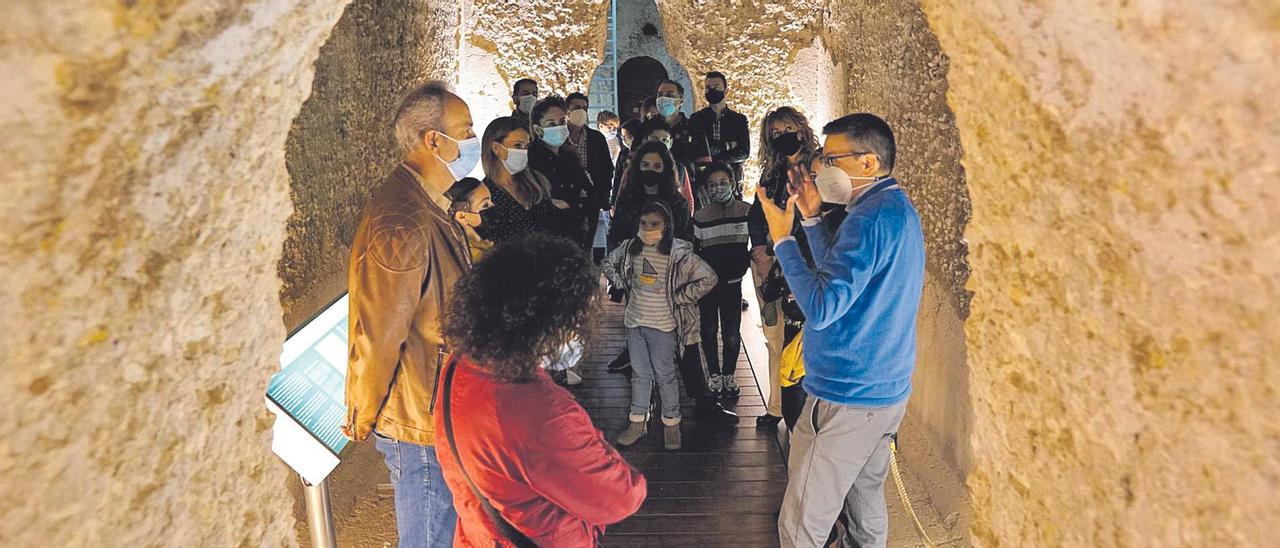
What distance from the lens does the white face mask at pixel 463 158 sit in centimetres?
251

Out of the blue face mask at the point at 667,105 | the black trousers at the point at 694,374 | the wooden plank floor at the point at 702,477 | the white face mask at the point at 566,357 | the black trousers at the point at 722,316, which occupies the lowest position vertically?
the wooden plank floor at the point at 702,477

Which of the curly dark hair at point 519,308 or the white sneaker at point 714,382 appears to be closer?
the curly dark hair at point 519,308

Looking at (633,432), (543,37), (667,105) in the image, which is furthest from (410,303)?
(543,37)

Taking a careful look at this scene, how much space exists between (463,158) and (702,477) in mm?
2195

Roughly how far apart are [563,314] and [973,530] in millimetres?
1085

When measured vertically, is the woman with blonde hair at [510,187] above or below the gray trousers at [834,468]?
above

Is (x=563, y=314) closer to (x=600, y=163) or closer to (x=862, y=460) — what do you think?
(x=862, y=460)

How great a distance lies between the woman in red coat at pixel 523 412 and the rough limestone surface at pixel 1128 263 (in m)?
0.81

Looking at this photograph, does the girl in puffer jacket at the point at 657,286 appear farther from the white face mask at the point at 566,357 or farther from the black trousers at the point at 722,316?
the white face mask at the point at 566,357

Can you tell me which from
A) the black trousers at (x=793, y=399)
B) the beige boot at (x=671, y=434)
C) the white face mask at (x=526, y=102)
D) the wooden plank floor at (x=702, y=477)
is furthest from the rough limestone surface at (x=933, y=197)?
the white face mask at (x=526, y=102)

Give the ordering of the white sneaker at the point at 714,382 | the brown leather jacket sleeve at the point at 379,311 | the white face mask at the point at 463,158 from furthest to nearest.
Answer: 1. the white sneaker at the point at 714,382
2. the white face mask at the point at 463,158
3. the brown leather jacket sleeve at the point at 379,311

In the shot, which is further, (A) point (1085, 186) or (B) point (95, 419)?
(A) point (1085, 186)

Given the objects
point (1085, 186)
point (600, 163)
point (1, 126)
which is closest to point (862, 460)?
point (1085, 186)

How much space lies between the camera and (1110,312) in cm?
139
